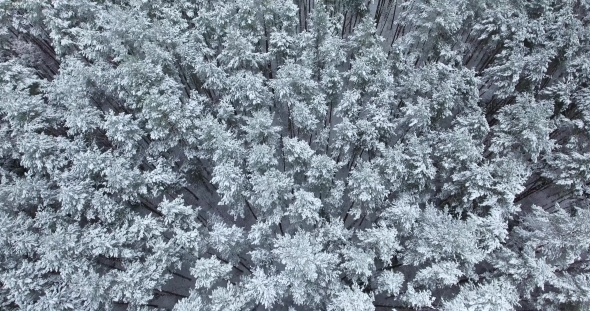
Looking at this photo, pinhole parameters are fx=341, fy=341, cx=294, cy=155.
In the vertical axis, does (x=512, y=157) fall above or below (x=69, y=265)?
above

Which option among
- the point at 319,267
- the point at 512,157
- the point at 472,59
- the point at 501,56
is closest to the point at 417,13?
the point at 501,56

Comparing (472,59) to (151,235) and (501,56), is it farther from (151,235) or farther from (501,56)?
(151,235)

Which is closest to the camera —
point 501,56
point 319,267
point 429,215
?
point 319,267

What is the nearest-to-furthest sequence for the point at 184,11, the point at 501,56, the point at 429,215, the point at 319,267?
1. the point at 319,267
2. the point at 429,215
3. the point at 501,56
4. the point at 184,11

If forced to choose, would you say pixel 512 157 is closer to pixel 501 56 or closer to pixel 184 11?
pixel 501 56

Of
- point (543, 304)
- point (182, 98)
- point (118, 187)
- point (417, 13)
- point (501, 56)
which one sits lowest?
point (543, 304)

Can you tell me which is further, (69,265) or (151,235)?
(151,235)
